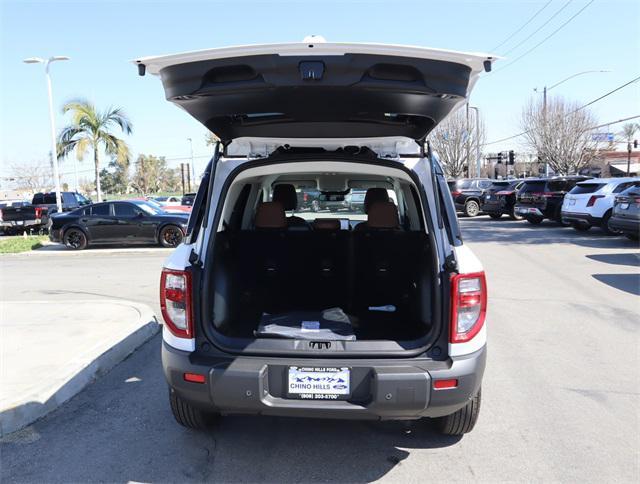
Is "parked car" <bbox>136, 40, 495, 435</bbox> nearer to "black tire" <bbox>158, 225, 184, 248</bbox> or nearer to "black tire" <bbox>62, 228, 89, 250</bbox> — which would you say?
"black tire" <bbox>158, 225, 184, 248</bbox>

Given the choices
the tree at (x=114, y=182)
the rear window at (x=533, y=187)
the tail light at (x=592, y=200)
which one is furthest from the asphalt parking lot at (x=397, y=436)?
the tree at (x=114, y=182)

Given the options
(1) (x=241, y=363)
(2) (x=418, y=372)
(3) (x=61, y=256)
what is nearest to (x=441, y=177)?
(2) (x=418, y=372)

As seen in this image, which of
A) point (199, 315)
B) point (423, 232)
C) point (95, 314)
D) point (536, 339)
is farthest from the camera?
point (95, 314)

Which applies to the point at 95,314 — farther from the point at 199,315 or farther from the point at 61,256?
the point at 61,256

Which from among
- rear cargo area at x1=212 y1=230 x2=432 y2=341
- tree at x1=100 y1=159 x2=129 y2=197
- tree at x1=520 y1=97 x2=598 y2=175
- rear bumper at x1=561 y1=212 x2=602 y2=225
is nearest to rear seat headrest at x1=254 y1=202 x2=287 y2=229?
rear cargo area at x1=212 y1=230 x2=432 y2=341

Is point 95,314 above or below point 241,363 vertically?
below

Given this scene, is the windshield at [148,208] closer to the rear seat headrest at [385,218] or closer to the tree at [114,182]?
the rear seat headrest at [385,218]

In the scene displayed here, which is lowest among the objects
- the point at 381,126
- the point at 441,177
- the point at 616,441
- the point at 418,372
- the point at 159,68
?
the point at 616,441

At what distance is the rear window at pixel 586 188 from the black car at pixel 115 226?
11584 millimetres

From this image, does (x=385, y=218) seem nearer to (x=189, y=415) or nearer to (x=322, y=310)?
(x=322, y=310)

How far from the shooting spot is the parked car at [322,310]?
2.62 m

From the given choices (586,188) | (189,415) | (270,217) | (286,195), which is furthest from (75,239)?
(586,188)

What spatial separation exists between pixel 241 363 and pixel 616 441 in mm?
2477

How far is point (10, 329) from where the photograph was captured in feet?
19.4
